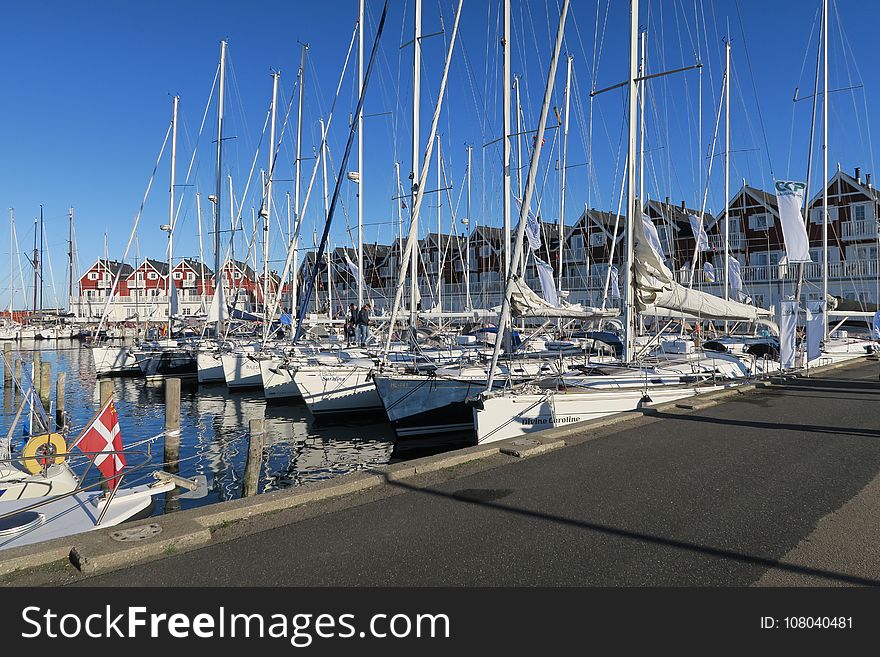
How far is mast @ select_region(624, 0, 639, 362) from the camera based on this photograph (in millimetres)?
15453

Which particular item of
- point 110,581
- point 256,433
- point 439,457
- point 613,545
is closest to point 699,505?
point 613,545

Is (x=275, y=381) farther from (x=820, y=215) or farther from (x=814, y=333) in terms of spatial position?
(x=820, y=215)

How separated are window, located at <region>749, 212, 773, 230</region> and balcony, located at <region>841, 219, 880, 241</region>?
5.18 metres

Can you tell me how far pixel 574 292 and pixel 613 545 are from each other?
47707 mm

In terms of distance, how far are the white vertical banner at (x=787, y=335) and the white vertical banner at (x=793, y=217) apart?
301 centimetres

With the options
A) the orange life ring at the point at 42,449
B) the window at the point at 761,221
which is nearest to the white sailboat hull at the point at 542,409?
the orange life ring at the point at 42,449

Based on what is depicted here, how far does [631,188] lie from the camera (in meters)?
15.8

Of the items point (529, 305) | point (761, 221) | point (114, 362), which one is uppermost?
point (761, 221)

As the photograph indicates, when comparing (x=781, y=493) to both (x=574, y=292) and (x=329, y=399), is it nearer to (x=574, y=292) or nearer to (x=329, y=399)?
(x=329, y=399)

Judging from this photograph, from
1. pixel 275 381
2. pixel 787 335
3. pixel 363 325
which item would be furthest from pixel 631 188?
pixel 275 381

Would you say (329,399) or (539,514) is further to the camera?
(329,399)

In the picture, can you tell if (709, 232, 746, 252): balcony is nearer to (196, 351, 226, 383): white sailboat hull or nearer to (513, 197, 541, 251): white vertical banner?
(513, 197, 541, 251): white vertical banner

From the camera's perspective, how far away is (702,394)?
15.3 m

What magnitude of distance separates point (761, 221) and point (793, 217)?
34323 mm
